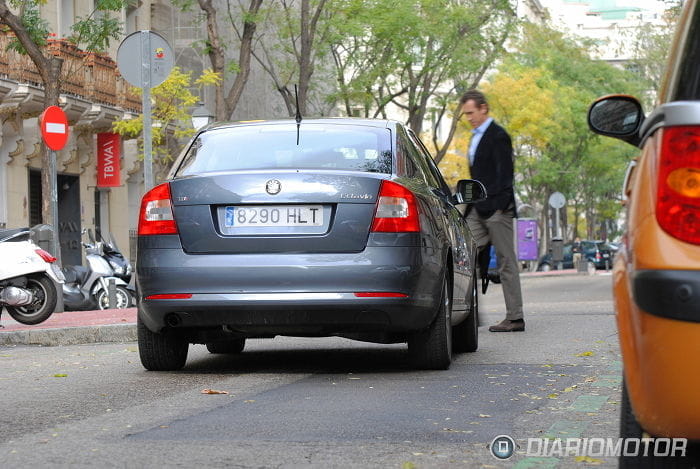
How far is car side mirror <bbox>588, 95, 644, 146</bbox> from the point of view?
504cm

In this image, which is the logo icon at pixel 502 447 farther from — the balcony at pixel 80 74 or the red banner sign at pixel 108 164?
the red banner sign at pixel 108 164

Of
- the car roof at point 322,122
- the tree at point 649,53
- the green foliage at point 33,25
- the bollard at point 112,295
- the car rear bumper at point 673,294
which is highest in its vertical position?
the tree at point 649,53

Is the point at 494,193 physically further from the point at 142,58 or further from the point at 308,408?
the point at 308,408

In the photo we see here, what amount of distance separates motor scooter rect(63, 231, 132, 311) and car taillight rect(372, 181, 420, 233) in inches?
532

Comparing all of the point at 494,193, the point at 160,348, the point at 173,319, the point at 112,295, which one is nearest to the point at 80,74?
the point at 112,295

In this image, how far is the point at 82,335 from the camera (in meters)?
13.4

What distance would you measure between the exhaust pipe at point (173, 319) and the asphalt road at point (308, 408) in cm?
34

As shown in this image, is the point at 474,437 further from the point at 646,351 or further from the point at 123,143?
the point at 123,143

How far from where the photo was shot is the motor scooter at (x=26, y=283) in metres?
15.2

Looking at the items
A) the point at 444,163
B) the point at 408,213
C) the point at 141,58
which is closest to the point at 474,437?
the point at 408,213

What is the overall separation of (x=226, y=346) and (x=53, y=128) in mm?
8247

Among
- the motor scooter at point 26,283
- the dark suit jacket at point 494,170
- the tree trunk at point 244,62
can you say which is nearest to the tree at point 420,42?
the tree trunk at point 244,62

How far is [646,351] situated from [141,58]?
481 inches

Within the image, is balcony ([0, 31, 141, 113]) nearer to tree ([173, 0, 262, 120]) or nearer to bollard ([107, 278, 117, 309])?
tree ([173, 0, 262, 120])
